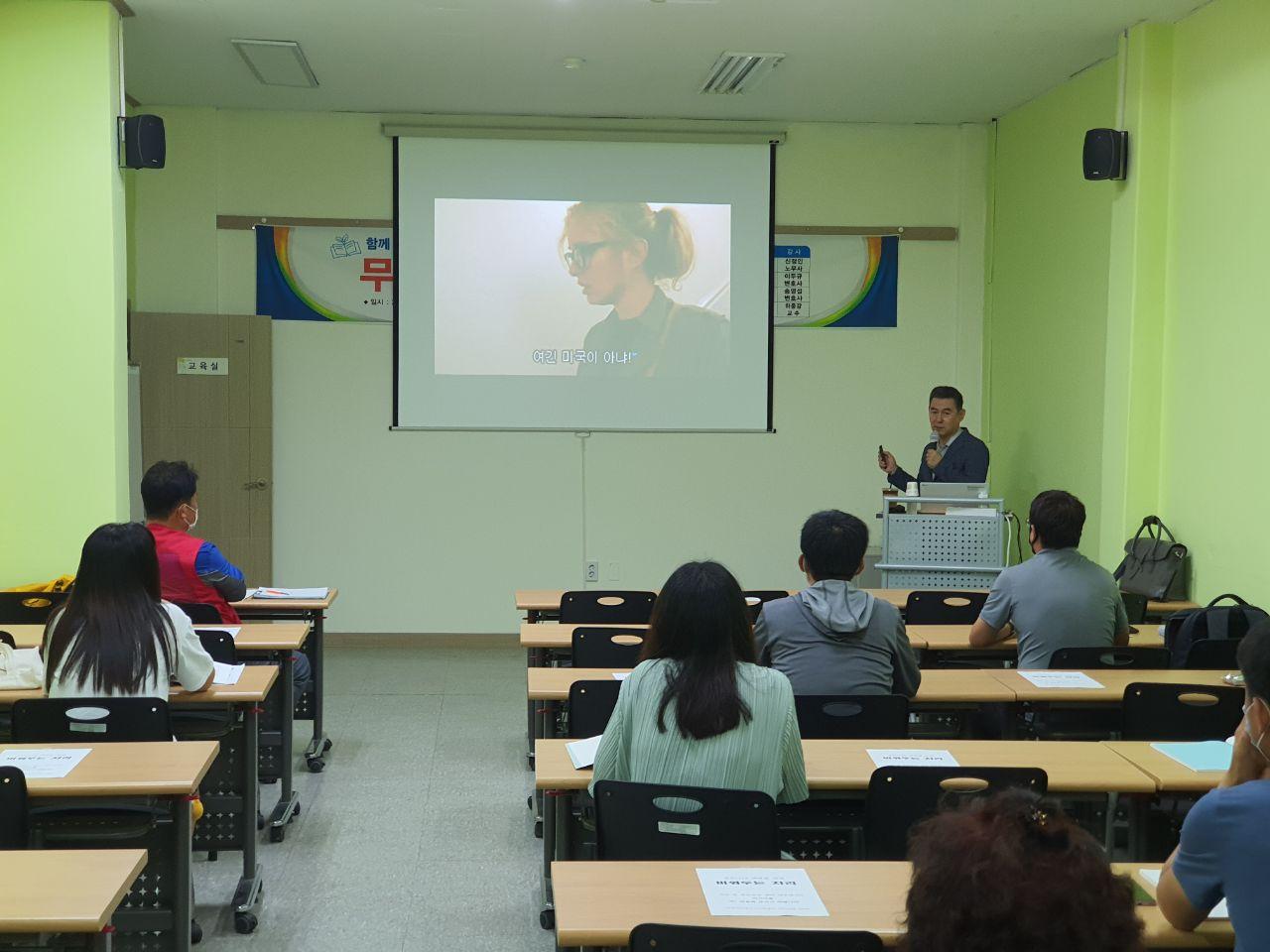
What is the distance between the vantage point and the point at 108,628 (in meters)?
3.27

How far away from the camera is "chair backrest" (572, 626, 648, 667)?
4.16 metres

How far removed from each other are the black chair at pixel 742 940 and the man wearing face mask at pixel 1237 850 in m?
0.48

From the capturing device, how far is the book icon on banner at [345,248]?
752 cm

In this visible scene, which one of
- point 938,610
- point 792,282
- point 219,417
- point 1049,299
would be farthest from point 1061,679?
point 219,417

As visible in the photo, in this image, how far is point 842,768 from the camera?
2.80 metres

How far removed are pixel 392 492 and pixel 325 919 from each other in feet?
14.1

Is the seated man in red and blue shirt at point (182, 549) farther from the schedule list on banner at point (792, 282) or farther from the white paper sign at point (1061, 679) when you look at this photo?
the schedule list on banner at point (792, 282)

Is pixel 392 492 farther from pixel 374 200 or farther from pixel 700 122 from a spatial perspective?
pixel 700 122

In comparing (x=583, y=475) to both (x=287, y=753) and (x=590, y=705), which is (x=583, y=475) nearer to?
(x=287, y=753)

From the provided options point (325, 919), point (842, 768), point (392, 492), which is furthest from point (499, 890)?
point (392, 492)

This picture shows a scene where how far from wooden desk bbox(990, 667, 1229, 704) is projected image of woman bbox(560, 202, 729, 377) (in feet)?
13.6

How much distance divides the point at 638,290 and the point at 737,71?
1596 millimetres

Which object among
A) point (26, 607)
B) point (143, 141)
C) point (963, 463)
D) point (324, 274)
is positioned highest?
point (143, 141)

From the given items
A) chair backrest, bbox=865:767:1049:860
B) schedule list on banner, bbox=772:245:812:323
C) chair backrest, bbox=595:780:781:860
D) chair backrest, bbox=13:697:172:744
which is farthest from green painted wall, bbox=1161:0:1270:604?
chair backrest, bbox=13:697:172:744
